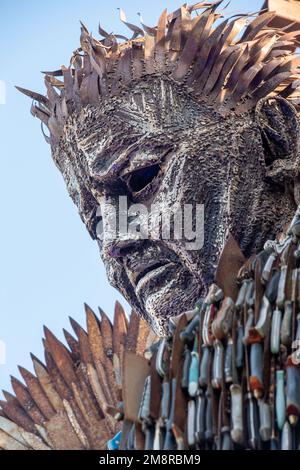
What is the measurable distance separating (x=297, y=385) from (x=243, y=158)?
2.27m

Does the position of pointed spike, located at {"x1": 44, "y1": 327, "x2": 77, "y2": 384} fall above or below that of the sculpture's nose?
below

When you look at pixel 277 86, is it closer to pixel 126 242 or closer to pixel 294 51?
pixel 294 51

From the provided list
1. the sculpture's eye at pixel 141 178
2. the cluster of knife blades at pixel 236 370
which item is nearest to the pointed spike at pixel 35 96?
the sculpture's eye at pixel 141 178

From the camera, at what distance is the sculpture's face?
26.1 feet

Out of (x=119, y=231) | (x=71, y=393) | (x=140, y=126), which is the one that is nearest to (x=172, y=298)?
(x=119, y=231)

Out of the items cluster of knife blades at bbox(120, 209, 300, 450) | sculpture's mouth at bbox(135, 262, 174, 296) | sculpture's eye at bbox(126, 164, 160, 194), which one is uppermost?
sculpture's eye at bbox(126, 164, 160, 194)

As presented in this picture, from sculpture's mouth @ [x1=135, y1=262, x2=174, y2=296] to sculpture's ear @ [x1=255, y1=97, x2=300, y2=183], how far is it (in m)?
0.71

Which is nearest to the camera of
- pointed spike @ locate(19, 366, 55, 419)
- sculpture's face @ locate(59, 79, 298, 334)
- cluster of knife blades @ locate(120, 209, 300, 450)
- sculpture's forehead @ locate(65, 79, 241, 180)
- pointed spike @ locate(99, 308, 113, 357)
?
cluster of knife blades @ locate(120, 209, 300, 450)

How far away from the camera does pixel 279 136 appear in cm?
823

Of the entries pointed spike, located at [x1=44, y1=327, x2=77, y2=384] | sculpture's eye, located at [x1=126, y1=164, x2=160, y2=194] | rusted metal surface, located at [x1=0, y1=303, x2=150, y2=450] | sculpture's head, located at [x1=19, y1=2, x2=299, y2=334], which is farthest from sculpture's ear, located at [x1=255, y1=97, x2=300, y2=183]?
pointed spike, located at [x1=44, y1=327, x2=77, y2=384]

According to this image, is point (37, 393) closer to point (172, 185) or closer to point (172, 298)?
point (172, 298)

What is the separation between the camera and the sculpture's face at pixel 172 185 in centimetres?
795

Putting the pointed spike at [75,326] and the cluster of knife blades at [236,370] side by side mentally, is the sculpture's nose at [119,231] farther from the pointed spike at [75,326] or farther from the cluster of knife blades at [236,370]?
the cluster of knife blades at [236,370]

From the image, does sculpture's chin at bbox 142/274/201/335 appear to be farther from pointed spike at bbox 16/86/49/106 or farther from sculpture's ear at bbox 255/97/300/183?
pointed spike at bbox 16/86/49/106
